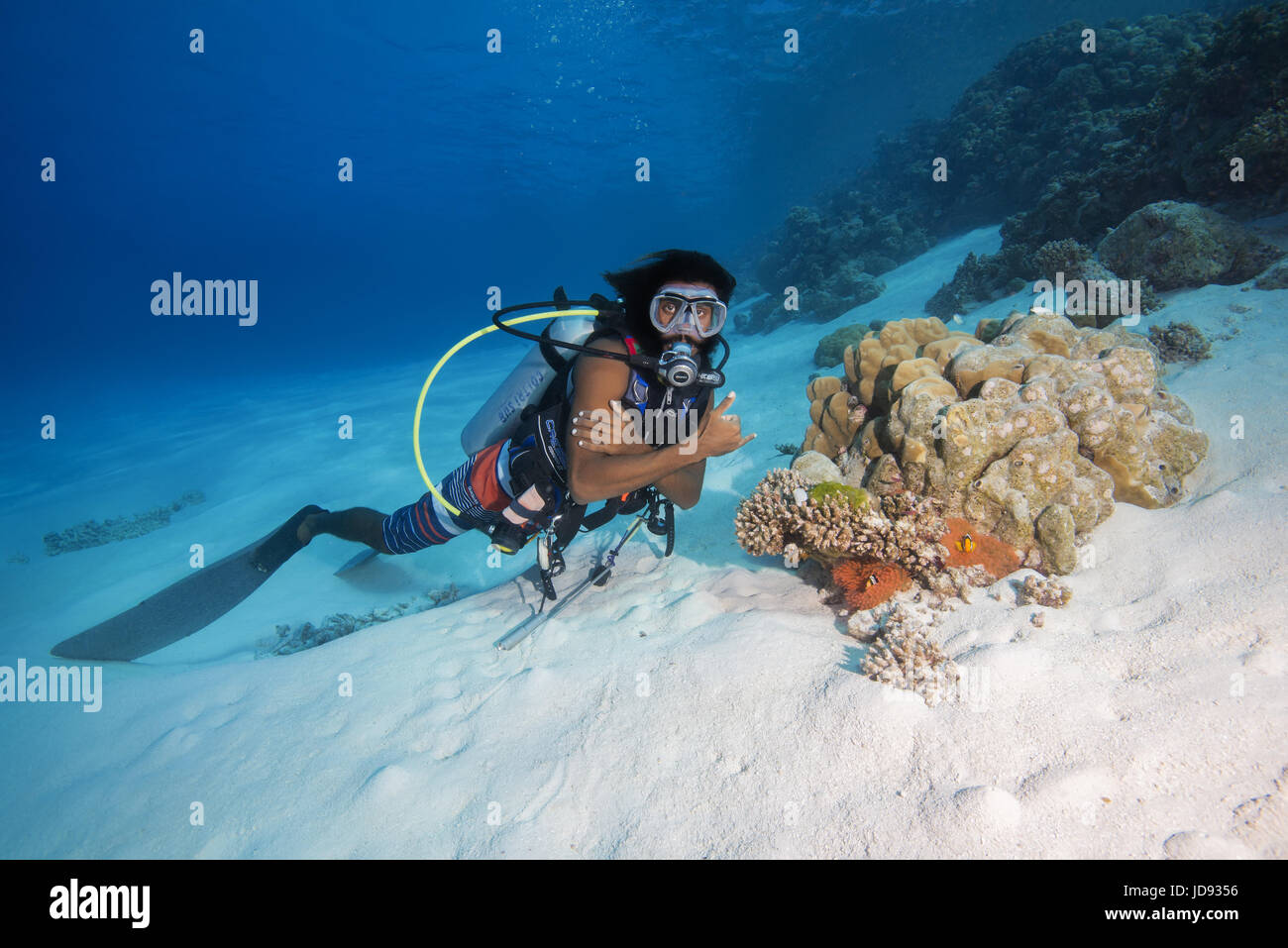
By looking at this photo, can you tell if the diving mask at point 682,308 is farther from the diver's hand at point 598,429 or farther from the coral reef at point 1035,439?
the coral reef at point 1035,439

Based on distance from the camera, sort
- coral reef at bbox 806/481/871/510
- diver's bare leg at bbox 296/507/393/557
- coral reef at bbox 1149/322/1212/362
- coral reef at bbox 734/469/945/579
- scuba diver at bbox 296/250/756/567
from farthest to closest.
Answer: diver's bare leg at bbox 296/507/393/557 < coral reef at bbox 1149/322/1212/362 < coral reef at bbox 806/481/871/510 < coral reef at bbox 734/469/945/579 < scuba diver at bbox 296/250/756/567

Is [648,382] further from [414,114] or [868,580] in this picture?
[414,114]

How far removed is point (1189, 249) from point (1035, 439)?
6.13 meters

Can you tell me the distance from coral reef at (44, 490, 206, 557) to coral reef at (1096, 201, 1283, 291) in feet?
62.5

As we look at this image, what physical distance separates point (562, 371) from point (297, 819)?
10.6 ft

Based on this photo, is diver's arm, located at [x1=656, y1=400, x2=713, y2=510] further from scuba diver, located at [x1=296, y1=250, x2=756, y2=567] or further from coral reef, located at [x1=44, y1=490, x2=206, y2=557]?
coral reef, located at [x1=44, y1=490, x2=206, y2=557]

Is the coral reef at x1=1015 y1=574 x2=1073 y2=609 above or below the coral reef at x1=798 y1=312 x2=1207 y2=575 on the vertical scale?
below

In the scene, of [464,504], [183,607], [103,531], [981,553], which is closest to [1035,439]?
[981,553]

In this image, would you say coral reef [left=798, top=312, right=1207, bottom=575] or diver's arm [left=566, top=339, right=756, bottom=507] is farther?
coral reef [left=798, top=312, right=1207, bottom=575]

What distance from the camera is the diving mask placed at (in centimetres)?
302

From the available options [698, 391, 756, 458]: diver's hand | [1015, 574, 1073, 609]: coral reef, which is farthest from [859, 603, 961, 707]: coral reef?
[698, 391, 756, 458]: diver's hand

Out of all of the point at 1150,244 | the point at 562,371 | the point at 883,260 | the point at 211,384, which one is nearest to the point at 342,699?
the point at 562,371

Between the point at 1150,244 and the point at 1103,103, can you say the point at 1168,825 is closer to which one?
the point at 1150,244

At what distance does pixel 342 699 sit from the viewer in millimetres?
3861
